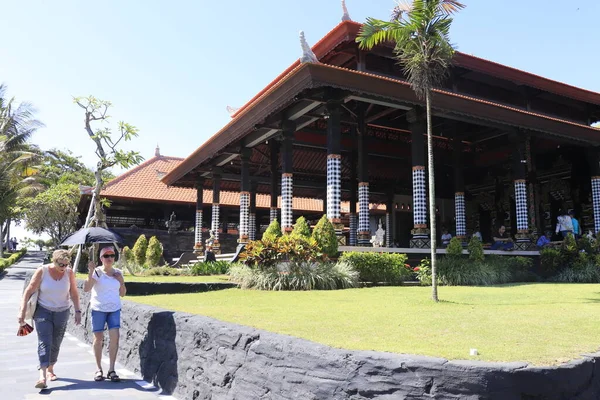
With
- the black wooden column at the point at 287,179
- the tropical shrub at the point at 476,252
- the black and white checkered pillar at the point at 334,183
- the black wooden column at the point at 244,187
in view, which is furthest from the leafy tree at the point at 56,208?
the tropical shrub at the point at 476,252

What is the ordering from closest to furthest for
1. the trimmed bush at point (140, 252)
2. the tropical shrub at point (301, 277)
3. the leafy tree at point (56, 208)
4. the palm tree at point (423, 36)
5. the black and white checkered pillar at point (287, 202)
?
the palm tree at point (423, 36)
the tropical shrub at point (301, 277)
the black and white checkered pillar at point (287, 202)
the trimmed bush at point (140, 252)
the leafy tree at point (56, 208)

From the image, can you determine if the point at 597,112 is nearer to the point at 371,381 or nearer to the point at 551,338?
the point at 551,338

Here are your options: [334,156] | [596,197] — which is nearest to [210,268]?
[334,156]

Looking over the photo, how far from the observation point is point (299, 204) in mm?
31781

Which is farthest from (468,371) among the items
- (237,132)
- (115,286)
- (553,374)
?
(237,132)

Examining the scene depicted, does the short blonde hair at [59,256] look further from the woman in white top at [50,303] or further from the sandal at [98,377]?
the sandal at [98,377]

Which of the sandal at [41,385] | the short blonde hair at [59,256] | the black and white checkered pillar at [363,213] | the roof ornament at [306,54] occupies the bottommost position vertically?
the sandal at [41,385]

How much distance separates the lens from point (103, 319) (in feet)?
19.0

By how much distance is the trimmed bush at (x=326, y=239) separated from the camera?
1202 cm

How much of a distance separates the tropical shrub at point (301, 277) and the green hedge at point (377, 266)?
1.38 ft

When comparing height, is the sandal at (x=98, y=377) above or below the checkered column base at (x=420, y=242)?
below

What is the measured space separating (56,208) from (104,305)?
26659mm

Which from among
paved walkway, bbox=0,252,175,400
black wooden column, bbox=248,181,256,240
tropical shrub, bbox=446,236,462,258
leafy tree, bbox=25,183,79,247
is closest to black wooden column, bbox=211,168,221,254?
black wooden column, bbox=248,181,256,240

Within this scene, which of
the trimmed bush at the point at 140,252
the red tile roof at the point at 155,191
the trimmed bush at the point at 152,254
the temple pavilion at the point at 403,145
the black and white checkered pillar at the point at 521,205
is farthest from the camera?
the red tile roof at the point at 155,191
